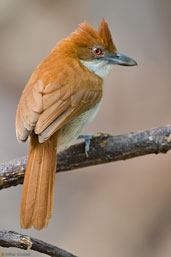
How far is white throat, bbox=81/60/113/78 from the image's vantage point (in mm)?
4904

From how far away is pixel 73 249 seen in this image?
6.20 meters

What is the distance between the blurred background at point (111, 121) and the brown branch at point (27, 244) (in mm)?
2711

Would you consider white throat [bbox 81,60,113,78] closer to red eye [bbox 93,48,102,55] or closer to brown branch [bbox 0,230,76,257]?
red eye [bbox 93,48,102,55]

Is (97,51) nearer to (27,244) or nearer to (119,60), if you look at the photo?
(119,60)

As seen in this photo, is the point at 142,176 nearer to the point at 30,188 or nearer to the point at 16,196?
the point at 16,196

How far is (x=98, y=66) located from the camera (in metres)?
4.95

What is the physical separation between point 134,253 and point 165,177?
968 mm

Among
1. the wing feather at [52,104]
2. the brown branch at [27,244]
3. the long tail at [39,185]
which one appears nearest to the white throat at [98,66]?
the wing feather at [52,104]

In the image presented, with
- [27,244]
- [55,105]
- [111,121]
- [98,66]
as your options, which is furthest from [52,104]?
[111,121]

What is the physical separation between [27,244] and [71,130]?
148 centimetres

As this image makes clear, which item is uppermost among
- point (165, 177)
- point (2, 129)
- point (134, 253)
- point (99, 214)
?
point (2, 129)

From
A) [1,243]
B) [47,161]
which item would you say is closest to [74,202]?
[47,161]

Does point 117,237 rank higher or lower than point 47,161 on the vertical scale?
lower

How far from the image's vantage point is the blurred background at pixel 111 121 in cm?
632
